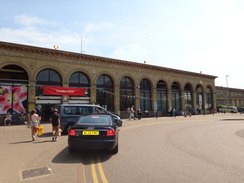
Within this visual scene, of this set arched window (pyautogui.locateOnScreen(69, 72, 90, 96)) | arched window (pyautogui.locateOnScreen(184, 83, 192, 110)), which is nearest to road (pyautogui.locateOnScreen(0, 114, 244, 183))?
arched window (pyautogui.locateOnScreen(69, 72, 90, 96))

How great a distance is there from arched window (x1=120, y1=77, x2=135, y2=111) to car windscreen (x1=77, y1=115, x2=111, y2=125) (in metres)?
18.9

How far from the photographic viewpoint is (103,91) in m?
23.7

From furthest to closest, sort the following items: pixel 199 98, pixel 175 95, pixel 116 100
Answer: pixel 199 98, pixel 175 95, pixel 116 100

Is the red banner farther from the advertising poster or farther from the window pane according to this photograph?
the advertising poster

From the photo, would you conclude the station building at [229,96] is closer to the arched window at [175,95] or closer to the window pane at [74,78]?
the arched window at [175,95]

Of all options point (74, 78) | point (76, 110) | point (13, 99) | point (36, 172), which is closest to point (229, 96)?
A: point (74, 78)

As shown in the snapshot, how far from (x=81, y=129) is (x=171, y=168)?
122 inches

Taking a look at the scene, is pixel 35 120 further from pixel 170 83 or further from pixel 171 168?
pixel 170 83

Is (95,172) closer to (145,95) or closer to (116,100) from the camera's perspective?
(116,100)

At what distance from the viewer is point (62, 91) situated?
2080 cm

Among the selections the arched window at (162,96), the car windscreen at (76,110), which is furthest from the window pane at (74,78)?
the arched window at (162,96)

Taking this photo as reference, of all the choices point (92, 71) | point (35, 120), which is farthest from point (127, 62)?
point (35, 120)

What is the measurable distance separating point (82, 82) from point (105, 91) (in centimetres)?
336

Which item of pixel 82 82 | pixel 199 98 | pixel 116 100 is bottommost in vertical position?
pixel 116 100
